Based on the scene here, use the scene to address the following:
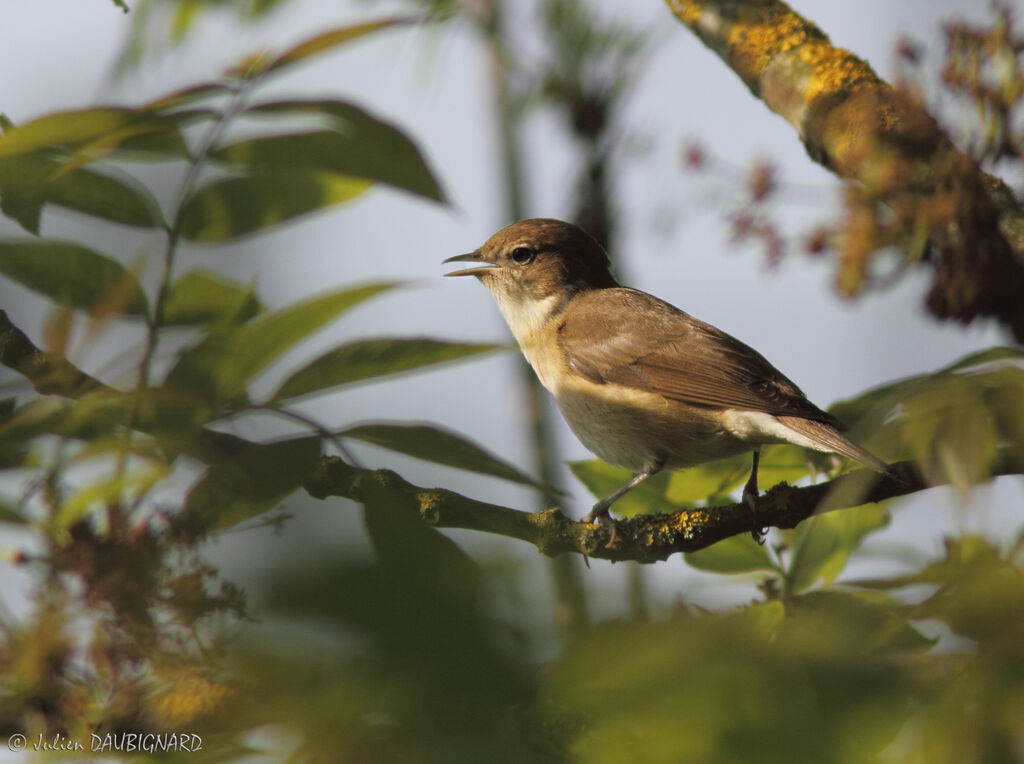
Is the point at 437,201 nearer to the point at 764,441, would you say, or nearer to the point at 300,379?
the point at 300,379

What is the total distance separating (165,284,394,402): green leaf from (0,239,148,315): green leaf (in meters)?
0.19

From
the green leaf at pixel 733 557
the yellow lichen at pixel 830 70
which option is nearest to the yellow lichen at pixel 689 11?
the yellow lichen at pixel 830 70

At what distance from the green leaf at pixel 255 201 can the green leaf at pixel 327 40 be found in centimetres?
20

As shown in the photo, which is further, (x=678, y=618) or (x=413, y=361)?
(x=413, y=361)

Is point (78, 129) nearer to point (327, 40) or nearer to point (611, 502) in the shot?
point (327, 40)

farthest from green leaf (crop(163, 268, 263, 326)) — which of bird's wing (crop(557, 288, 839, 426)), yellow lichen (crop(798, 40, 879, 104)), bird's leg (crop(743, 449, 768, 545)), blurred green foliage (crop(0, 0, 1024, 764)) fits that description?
bird's wing (crop(557, 288, 839, 426))

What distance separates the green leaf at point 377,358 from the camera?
1.48 m

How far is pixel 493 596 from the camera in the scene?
1.79 feet

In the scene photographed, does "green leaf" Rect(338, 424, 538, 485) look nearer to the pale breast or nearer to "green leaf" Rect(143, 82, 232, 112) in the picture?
"green leaf" Rect(143, 82, 232, 112)

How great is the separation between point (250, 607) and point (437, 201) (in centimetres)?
108

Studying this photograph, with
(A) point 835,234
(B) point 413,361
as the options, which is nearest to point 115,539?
(B) point 413,361

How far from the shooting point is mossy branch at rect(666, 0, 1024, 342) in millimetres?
2227

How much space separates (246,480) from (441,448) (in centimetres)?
63

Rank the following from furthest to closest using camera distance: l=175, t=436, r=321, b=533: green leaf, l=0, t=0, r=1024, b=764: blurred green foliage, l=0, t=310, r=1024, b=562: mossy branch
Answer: l=0, t=310, r=1024, b=562: mossy branch → l=175, t=436, r=321, b=533: green leaf → l=0, t=0, r=1024, b=764: blurred green foliage
